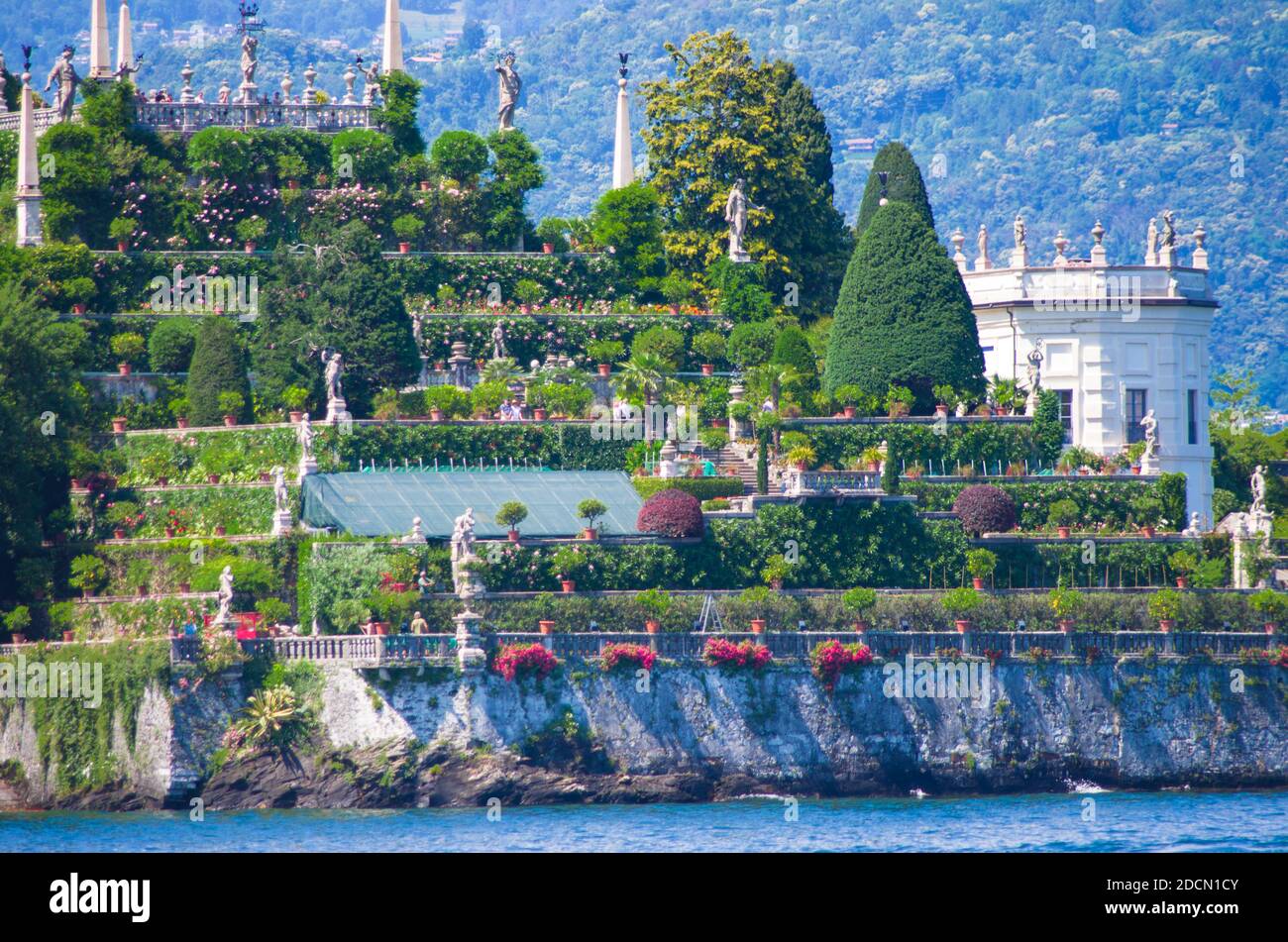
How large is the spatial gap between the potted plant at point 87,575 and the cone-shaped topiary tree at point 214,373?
7846mm

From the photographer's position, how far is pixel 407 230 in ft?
310

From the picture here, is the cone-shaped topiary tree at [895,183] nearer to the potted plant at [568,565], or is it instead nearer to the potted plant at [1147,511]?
the potted plant at [1147,511]

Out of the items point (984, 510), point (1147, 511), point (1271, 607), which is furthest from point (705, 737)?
point (1147, 511)

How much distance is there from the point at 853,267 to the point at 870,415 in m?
6.02

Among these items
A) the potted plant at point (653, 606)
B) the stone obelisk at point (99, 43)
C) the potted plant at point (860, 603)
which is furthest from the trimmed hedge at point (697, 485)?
the stone obelisk at point (99, 43)

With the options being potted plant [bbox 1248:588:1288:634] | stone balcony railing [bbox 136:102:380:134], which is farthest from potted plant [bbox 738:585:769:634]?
stone balcony railing [bbox 136:102:380:134]

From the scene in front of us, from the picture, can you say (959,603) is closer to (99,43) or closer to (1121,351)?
(1121,351)

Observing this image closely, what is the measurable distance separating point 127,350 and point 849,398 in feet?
70.5

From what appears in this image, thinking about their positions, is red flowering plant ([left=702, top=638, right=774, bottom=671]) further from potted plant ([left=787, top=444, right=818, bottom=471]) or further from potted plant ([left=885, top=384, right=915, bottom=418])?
potted plant ([left=885, top=384, right=915, bottom=418])

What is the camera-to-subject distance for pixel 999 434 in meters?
88.1

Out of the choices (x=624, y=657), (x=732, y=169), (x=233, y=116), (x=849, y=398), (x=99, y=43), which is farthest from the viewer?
(x=99, y=43)

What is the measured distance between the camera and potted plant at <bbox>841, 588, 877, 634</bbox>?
78.3m

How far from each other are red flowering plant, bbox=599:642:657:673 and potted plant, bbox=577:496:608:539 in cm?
438
